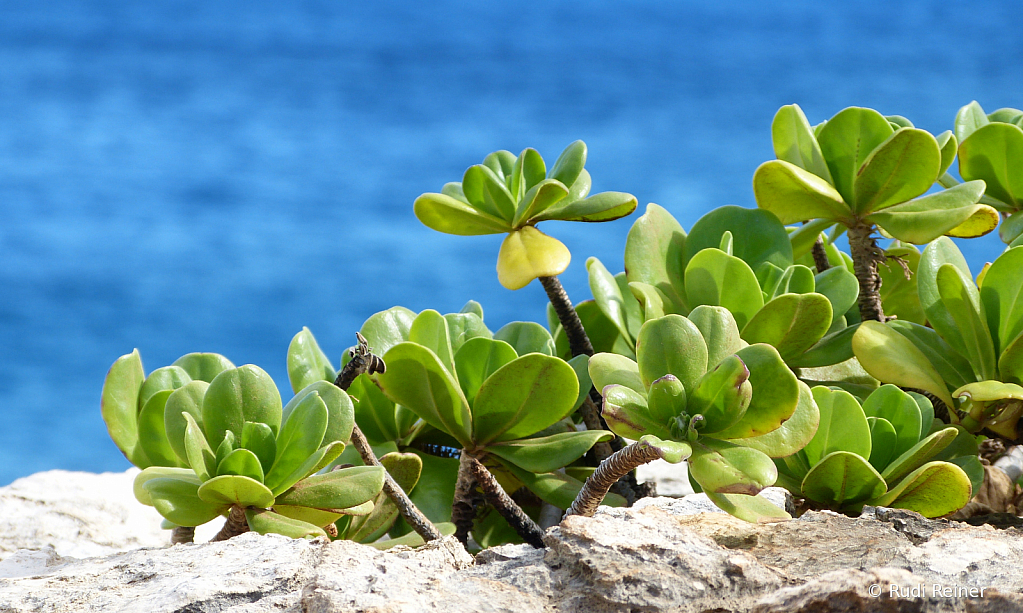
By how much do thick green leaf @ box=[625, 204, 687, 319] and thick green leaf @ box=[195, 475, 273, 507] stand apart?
77 centimetres

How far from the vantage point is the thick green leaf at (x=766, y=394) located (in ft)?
3.18

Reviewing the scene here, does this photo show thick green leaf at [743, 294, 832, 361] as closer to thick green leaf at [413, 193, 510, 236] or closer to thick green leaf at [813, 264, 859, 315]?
thick green leaf at [813, 264, 859, 315]

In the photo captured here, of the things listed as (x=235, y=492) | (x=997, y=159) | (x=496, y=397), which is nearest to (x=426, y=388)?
(x=496, y=397)

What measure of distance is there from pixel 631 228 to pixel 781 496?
1.90 ft

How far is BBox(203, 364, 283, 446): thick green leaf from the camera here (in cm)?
126

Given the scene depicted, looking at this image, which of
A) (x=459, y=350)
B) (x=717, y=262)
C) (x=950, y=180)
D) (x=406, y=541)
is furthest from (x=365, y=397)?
(x=950, y=180)

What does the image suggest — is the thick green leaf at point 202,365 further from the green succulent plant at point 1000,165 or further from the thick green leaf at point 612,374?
the green succulent plant at point 1000,165

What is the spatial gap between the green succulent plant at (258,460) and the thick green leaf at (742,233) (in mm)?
807

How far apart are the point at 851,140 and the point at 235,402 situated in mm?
1288

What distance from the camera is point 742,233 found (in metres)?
1.64

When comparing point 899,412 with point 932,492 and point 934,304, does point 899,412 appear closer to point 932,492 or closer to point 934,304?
point 932,492

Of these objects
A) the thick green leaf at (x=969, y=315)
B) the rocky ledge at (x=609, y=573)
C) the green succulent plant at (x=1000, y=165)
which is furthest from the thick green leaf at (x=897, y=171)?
the rocky ledge at (x=609, y=573)

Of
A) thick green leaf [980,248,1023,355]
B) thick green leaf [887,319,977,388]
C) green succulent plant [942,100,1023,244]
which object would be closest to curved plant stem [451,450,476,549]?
thick green leaf [887,319,977,388]

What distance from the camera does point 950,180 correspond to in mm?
1984
